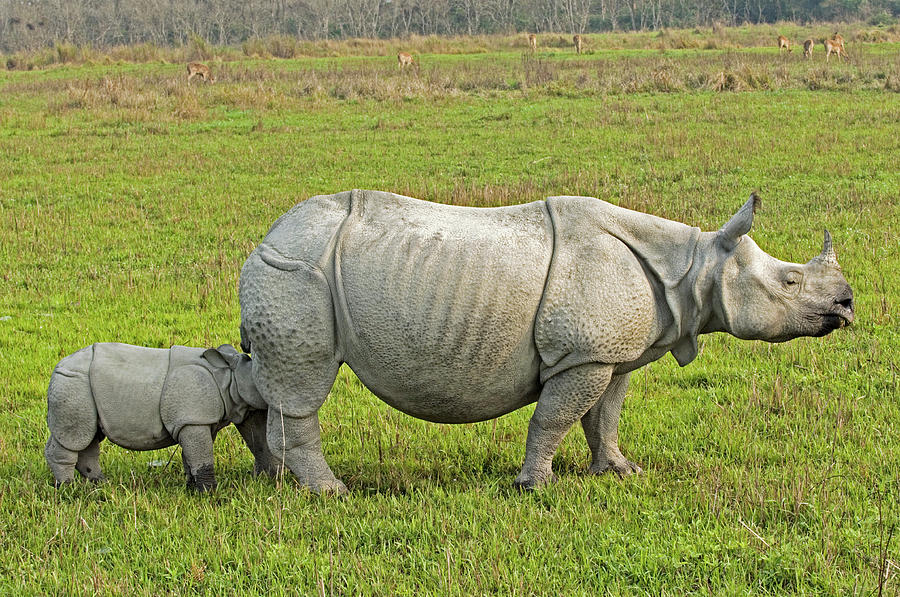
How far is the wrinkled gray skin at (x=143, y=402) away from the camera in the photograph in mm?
5703

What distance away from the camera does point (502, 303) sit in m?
5.33

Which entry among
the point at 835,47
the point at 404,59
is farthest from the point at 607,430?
the point at 835,47

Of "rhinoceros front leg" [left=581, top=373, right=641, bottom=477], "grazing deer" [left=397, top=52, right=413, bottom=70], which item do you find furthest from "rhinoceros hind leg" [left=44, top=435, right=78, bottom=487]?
"grazing deer" [left=397, top=52, right=413, bottom=70]

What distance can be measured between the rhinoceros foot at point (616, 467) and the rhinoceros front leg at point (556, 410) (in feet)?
1.58

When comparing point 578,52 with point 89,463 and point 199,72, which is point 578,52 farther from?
point 89,463

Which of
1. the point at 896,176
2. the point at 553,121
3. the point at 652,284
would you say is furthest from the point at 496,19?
the point at 652,284

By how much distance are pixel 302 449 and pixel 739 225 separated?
9.09ft

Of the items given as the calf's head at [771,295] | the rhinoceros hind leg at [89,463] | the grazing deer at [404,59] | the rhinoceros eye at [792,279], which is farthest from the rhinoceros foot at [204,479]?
the grazing deer at [404,59]

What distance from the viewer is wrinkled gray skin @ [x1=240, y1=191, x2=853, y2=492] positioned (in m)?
5.36

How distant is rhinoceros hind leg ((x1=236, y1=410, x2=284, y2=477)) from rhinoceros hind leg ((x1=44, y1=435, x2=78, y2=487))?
0.98 m

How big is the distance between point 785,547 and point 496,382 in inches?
67.0

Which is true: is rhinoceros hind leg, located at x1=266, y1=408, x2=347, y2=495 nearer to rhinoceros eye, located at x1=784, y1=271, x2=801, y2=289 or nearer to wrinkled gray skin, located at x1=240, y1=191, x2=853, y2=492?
wrinkled gray skin, located at x1=240, y1=191, x2=853, y2=492

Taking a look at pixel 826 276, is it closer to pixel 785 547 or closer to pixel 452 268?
pixel 785 547

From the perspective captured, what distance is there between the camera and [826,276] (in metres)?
5.49
